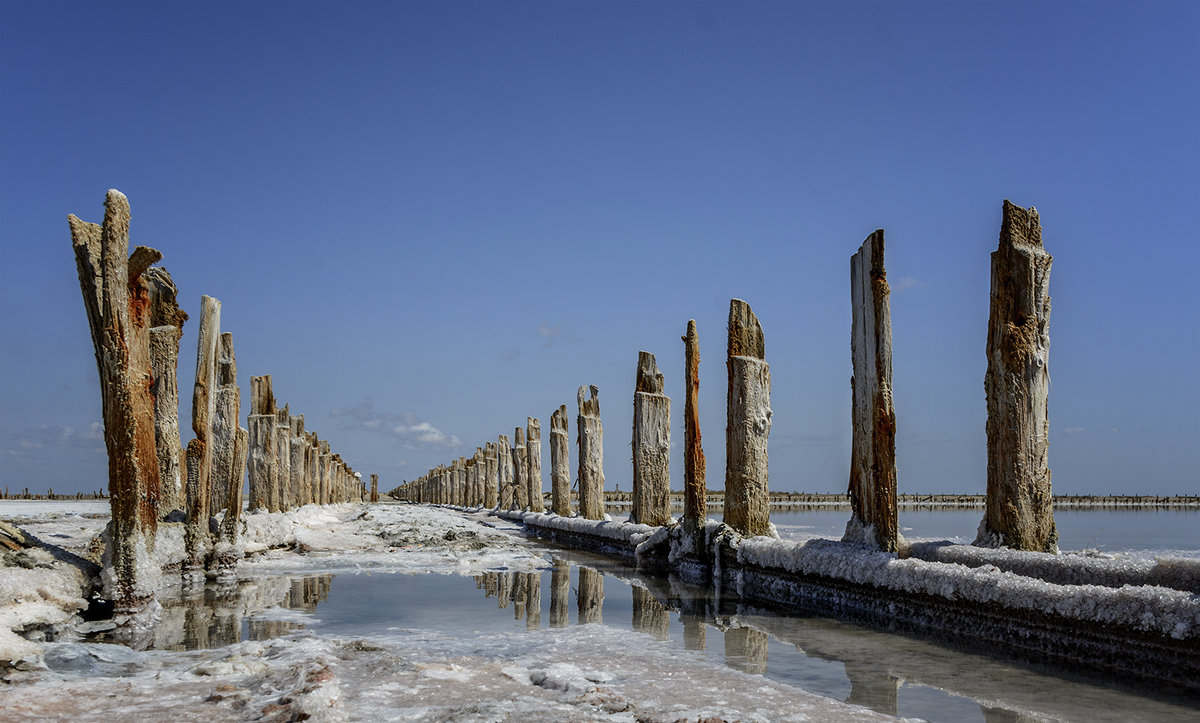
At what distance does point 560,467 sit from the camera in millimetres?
19469

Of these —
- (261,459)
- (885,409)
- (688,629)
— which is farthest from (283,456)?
(885,409)

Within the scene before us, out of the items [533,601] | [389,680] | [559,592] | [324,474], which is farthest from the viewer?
[324,474]

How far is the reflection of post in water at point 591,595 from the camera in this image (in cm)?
764

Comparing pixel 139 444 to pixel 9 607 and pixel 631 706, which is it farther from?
pixel 631 706

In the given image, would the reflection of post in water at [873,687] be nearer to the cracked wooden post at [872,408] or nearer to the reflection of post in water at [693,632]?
the reflection of post in water at [693,632]

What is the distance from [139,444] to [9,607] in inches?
68.8

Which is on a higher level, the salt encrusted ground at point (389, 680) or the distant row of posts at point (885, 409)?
the distant row of posts at point (885, 409)

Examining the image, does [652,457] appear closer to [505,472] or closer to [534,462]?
[534,462]

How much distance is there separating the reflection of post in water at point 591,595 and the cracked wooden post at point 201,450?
4.30 meters

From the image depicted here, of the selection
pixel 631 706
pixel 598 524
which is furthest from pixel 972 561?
pixel 598 524

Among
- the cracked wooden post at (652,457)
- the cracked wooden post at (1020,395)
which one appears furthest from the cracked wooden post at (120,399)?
the cracked wooden post at (652,457)

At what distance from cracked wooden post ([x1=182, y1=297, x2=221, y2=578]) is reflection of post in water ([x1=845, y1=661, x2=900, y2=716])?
7.27 meters

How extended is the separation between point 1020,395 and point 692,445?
5151 millimetres

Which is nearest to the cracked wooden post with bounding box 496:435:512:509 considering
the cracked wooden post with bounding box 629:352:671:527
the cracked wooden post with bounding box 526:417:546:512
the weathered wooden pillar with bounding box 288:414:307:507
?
the cracked wooden post with bounding box 526:417:546:512
